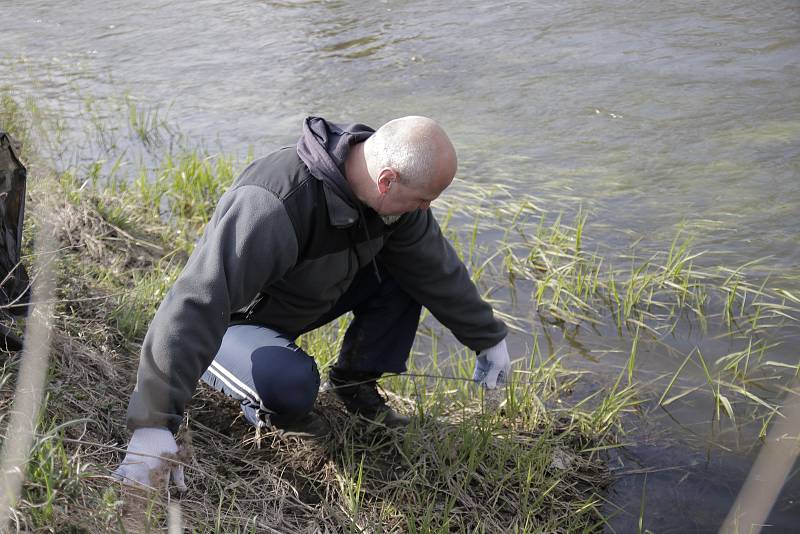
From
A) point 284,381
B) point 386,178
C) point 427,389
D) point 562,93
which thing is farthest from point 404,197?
point 562,93

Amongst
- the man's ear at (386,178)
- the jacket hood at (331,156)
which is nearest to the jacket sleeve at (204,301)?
the jacket hood at (331,156)

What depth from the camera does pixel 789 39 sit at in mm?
7621

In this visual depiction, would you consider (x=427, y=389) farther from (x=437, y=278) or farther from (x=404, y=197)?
(x=404, y=197)

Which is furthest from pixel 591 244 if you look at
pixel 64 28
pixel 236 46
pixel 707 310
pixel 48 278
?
pixel 64 28

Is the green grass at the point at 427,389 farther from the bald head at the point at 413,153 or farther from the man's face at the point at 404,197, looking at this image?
the bald head at the point at 413,153

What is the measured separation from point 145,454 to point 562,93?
18.1ft

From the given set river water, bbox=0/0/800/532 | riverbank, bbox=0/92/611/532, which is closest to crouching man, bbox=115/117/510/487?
riverbank, bbox=0/92/611/532

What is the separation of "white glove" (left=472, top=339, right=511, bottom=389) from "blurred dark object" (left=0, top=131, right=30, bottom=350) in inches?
63.7

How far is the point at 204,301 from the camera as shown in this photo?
2.37 m

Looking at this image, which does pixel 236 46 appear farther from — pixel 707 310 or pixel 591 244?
pixel 707 310

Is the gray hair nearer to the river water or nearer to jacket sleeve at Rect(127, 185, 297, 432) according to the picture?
jacket sleeve at Rect(127, 185, 297, 432)

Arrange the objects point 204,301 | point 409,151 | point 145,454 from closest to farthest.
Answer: point 145,454
point 204,301
point 409,151

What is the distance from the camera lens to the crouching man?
2369mm

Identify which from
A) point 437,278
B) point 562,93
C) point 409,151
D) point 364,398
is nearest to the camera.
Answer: point 409,151
